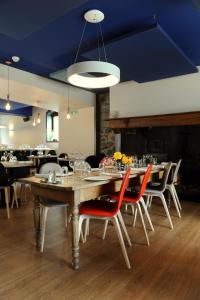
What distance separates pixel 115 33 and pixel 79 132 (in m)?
4.28

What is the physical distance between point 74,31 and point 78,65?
1301mm

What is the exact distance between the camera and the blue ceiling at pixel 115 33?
274 cm

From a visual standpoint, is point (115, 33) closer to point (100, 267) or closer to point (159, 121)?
point (159, 121)

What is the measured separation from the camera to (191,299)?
1732mm

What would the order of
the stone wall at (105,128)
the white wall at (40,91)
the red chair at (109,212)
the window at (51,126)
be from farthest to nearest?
the window at (51,126) < the stone wall at (105,128) < the white wall at (40,91) < the red chair at (109,212)

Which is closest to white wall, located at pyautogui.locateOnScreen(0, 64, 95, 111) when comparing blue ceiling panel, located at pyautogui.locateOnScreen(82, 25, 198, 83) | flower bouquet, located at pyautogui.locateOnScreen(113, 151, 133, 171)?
blue ceiling panel, located at pyautogui.locateOnScreen(82, 25, 198, 83)

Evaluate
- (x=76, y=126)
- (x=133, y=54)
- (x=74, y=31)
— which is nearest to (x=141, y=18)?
(x=133, y=54)

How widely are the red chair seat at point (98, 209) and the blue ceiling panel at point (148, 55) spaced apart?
237cm

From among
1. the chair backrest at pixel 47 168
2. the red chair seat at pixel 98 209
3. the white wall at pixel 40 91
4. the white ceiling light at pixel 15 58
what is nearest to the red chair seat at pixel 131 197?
the red chair seat at pixel 98 209

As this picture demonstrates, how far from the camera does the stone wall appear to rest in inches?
267

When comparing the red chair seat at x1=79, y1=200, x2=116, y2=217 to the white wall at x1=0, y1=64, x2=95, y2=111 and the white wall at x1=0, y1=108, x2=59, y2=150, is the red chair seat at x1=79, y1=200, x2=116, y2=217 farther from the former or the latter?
the white wall at x1=0, y1=108, x2=59, y2=150

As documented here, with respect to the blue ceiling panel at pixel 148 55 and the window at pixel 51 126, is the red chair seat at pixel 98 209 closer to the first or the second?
the blue ceiling panel at pixel 148 55

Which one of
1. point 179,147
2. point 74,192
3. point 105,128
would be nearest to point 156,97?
point 179,147

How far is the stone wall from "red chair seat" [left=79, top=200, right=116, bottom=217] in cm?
435
